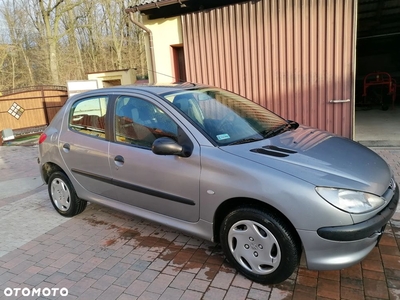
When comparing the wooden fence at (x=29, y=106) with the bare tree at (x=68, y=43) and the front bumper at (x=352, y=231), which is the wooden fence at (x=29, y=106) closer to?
the bare tree at (x=68, y=43)

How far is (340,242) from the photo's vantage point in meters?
2.16

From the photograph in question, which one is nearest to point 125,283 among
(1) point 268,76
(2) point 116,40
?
(1) point 268,76

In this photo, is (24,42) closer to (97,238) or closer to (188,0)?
(188,0)

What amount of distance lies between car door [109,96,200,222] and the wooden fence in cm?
1241

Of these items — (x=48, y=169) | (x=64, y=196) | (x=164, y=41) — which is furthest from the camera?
(x=164, y=41)

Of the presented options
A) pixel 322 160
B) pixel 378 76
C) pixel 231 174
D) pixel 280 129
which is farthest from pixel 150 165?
pixel 378 76

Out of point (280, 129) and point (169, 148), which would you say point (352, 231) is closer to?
point (280, 129)

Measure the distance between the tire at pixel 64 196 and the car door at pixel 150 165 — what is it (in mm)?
957

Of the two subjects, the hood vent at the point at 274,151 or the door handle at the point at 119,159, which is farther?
the door handle at the point at 119,159

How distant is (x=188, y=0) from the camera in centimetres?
657

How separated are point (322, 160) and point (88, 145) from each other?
2441mm

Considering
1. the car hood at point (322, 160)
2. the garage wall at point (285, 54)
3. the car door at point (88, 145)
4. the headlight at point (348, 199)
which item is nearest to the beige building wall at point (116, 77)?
the garage wall at point (285, 54)

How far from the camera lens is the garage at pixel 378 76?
7214 mm

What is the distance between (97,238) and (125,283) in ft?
3.20
